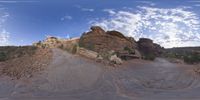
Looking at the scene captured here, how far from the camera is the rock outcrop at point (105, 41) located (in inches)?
814

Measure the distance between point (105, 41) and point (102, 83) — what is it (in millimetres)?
8393

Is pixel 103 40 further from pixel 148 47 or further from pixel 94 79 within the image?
pixel 94 79

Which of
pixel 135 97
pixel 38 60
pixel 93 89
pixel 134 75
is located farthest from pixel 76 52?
pixel 135 97

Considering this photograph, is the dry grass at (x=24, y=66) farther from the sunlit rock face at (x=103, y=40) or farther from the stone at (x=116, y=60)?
the sunlit rock face at (x=103, y=40)

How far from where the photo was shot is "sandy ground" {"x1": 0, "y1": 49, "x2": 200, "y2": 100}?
11.4 meters

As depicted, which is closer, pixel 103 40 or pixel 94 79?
pixel 94 79

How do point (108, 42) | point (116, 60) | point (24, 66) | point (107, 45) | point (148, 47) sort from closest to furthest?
point (24, 66)
point (116, 60)
point (107, 45)
point (108, 42)
point (148, 47)

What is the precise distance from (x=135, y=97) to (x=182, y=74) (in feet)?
14.1

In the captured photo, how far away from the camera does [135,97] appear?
11.2 metres

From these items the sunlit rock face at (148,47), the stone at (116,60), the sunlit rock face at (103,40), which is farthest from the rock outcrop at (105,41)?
the stone at (116,60)

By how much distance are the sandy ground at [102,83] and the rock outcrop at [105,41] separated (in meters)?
4.46

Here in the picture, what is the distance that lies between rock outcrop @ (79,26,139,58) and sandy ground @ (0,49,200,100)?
4.46 m

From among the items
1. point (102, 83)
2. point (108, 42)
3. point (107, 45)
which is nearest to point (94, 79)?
point (102, 83)

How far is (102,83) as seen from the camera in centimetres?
1295
